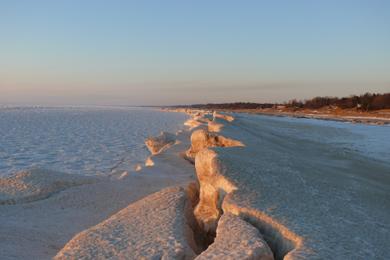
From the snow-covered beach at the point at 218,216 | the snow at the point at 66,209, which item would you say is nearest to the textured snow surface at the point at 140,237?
the snow-covered beach at the point at 218,216

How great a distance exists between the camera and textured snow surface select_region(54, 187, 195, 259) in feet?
11.2

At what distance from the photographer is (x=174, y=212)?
4422 millimetres

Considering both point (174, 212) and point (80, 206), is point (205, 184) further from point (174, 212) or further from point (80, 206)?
point (80, 206)

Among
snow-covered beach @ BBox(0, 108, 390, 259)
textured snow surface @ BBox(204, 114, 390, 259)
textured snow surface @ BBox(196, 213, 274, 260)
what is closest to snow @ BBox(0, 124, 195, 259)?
snow-covered beach @ BBox(0, 108, 390, 259)

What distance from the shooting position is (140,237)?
3754mm

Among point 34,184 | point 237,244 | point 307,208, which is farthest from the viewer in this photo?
point 34,184

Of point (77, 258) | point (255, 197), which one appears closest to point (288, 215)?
point (255, 197)

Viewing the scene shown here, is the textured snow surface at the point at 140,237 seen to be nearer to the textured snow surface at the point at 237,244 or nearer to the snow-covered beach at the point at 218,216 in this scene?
the snow-covered beach at the point at 218,216

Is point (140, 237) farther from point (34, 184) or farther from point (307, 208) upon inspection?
point (34, 184)

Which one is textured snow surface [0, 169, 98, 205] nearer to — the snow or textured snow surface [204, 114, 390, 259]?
the snow

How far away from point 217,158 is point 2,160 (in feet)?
26.6

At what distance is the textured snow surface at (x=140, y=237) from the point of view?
11.2ft

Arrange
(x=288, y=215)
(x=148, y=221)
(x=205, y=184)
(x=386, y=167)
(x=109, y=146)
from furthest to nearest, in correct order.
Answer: (x=109, y=146), (x=386, y=167), (x=205, y=184), (x=148, y=221), (x=288, y=215)

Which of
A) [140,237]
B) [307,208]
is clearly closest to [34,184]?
[140,237]
